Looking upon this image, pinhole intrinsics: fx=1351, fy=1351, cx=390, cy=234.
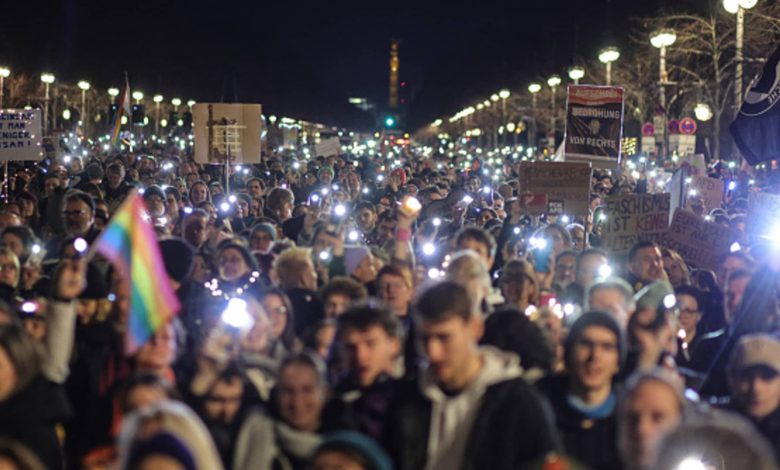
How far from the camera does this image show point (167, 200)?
14070mm

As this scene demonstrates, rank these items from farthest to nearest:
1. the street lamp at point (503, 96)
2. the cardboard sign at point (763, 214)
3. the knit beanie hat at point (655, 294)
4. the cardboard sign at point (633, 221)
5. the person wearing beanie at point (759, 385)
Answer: the street lamp at point (503, 96), the cardboard sign at point (763, 214), the cardboard sign at point (633, 221), the knit beanie hat at point (655, 294), the person wearing beanie at point (759, 385)

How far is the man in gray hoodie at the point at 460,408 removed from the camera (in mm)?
4434

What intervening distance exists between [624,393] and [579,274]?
4055 millimetres

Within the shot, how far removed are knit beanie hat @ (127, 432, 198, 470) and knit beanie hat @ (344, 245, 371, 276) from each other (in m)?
5.10

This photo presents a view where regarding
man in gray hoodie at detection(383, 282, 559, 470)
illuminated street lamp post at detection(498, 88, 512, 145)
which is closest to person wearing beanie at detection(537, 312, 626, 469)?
man in gray hoodie at detection(383, 282, 559, 470)

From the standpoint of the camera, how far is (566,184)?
1312 centimetres

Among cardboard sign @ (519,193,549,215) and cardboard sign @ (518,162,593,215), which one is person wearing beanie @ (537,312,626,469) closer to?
cardboard sign @ (519,193,549,215)

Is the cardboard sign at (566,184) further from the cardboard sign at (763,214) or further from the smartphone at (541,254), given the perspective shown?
the smartphone at (541,254)

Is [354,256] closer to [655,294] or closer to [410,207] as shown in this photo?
[410,207]

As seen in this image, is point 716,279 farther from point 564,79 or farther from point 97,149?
point 564,79

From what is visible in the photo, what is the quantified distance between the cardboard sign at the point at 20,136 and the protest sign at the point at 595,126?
6.72 metres

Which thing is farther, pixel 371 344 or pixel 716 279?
pixel 716 279

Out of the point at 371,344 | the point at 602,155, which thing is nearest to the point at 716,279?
the point at 602,155

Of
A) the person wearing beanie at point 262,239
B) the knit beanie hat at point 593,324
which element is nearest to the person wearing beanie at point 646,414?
the knit beanie hat at point 593,324
